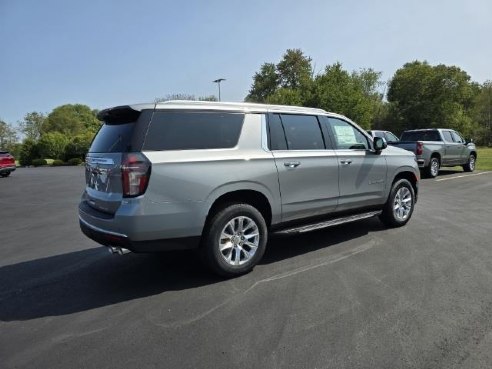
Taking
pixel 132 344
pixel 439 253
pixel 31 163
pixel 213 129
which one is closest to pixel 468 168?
pixel 439 253

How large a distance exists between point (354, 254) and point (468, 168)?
603 inches

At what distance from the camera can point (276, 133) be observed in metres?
5.25

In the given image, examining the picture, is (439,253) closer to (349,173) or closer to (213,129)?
(349,173)

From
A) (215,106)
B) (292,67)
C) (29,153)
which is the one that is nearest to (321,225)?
(215,106)

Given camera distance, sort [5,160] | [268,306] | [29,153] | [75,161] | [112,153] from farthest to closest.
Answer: [29,153] < [75,161] < [5,160] < [112,153] < [268,306]

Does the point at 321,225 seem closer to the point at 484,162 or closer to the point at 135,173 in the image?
the point at 135,173

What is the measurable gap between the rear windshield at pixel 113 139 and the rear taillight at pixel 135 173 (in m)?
0.16

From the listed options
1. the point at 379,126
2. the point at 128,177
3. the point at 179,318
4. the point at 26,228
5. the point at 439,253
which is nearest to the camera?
the point at 179,318

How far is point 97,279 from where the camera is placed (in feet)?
16.1

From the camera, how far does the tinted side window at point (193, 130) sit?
14.1ft

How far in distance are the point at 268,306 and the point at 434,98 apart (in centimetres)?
5957

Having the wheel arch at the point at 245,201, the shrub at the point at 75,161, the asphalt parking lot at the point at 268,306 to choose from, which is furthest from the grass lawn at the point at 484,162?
the shrub at the point at 75,161

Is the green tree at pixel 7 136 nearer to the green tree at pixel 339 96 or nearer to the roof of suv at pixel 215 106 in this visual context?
the green tree at pixel 339 96

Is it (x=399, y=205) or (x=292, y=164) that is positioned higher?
(x=292, y=164)
